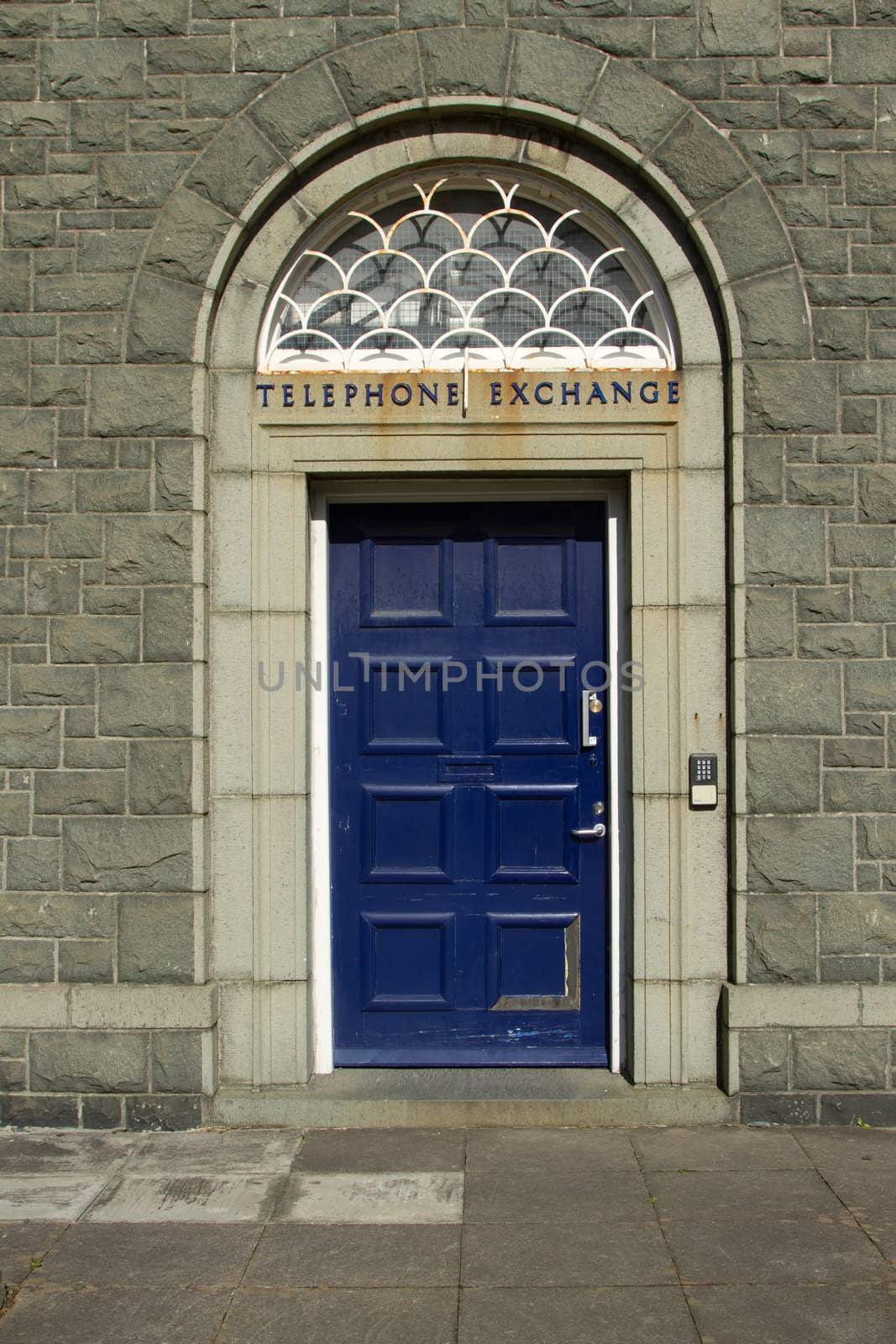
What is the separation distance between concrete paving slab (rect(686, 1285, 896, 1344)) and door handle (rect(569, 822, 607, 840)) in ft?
6.99

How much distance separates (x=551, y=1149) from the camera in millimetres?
4969

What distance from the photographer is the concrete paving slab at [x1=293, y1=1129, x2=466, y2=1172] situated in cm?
482

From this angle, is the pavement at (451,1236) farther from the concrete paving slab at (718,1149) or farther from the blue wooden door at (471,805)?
the blue wooden door at (471,805)

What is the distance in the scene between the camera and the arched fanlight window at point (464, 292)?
5.53m

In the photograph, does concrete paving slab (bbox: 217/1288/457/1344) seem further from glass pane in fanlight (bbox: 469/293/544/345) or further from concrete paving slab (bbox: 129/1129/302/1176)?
glass pane in fanlight (bbox: 469/293/544/345)

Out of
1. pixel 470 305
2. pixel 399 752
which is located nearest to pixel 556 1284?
pixel 399 752

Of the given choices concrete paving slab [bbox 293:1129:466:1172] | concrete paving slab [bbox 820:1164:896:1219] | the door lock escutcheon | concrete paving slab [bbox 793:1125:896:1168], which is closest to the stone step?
concrete paving slab [bbox 293:1129:466:1172]

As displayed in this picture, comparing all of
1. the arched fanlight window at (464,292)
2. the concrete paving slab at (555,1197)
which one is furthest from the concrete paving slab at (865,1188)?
the arched fanlight window at (464,292)

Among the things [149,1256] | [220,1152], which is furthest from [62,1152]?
[149,1256]

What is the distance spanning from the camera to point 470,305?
18.2 ft

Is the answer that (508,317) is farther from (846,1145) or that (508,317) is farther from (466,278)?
(846,1145)

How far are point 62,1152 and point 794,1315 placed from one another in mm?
2934

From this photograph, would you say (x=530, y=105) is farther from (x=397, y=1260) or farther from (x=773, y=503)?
(x=397, y=1260)

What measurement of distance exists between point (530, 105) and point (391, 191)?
72 cm
